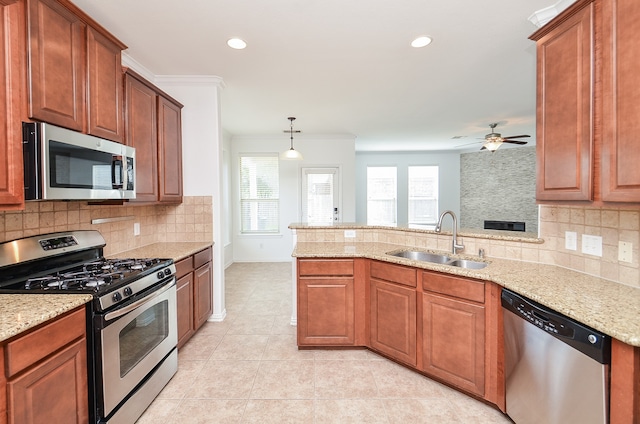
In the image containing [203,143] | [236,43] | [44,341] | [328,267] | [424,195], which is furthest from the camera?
[424,195]

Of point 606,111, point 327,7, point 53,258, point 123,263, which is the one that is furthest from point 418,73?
point 53,258

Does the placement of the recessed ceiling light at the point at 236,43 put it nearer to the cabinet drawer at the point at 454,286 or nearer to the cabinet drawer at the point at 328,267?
the cabinet drawer at the point at 328,267

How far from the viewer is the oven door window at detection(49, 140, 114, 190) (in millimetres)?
1572

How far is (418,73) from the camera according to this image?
319cm

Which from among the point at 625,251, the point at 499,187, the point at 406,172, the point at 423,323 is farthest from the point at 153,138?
the point at 499,187

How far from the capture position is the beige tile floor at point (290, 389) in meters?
1.88

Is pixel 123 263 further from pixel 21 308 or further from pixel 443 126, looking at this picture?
pixel 443 126

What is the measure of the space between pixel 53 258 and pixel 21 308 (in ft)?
2.37

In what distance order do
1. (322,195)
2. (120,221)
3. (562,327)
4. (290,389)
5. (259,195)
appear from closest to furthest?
1. (562,327)
2. (290,389)
3. (120,221)
4. (259,195)
5. (322,195)

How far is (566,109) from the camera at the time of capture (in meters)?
1.61

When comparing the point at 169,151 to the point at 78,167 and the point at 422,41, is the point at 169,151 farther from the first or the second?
the point at 422,41

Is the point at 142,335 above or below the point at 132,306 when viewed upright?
below

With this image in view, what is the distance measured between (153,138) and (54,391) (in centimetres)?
211

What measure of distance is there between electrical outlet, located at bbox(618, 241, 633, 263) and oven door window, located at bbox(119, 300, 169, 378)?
2.92m
